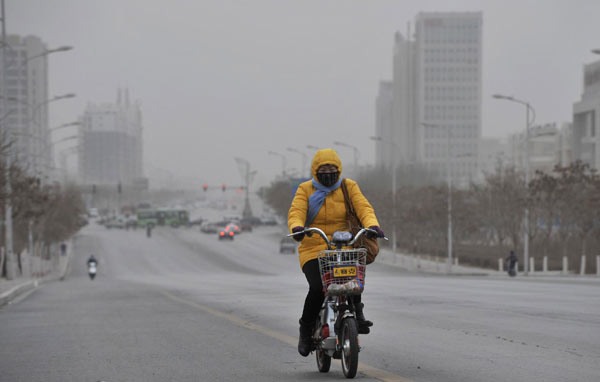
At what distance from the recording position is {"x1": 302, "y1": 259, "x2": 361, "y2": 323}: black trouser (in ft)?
26.4

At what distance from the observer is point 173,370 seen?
886cm

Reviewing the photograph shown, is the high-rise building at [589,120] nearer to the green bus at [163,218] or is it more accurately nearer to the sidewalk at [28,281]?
the green bus at [163,218]

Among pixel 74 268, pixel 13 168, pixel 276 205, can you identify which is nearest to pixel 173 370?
pixel 13 168

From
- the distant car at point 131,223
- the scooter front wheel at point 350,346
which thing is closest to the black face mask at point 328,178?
the scooter front wheel at point 350,346

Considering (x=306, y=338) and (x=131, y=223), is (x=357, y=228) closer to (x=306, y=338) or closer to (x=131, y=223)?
(x=306, y=338)

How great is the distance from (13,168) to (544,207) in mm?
30644

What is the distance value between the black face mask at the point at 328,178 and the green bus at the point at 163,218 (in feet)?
417

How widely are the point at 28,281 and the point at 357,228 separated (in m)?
34.8

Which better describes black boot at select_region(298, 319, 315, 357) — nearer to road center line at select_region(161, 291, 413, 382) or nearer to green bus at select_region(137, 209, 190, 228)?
road center line at select_region(161, 291, 413, 382)

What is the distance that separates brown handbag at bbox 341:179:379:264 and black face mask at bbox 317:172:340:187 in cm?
8

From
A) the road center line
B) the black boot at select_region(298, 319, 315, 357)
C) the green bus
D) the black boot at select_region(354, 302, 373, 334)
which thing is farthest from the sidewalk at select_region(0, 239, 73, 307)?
the green bus

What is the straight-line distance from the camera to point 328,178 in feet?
26.8

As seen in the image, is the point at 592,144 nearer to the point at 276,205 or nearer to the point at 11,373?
the point at 276,205

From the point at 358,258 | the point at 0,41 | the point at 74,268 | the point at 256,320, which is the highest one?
the point at 0,41
